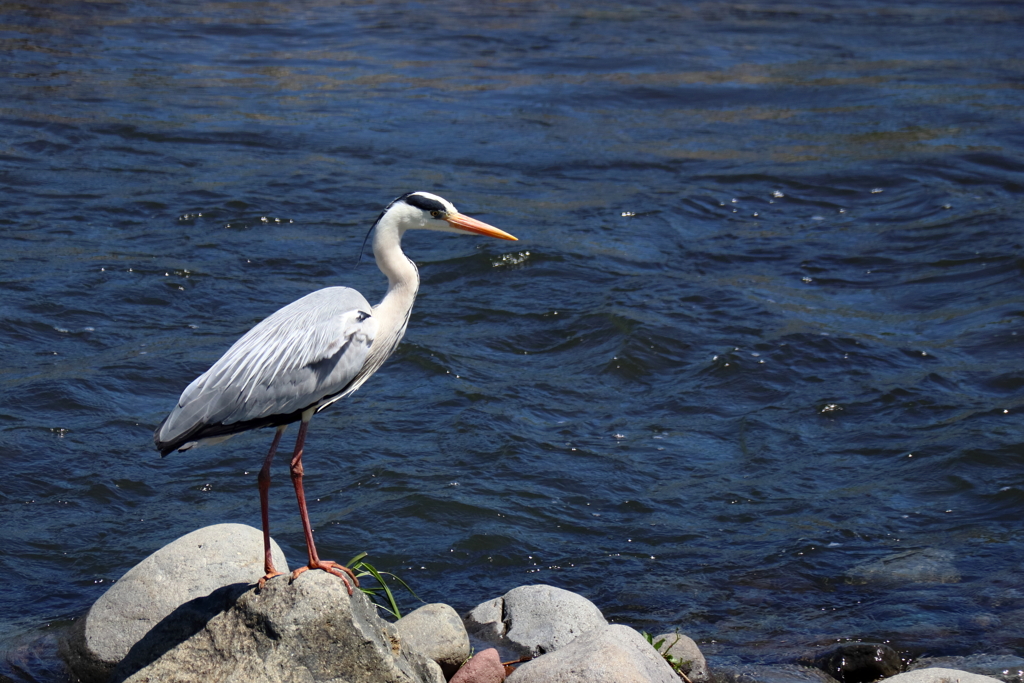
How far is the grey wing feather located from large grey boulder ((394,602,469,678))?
1465mm

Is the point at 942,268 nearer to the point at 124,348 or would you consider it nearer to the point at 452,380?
the point at 452,380

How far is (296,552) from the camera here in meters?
8.17

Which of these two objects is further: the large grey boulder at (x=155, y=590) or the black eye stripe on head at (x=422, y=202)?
the large grey boulder at (x=155, y=590)

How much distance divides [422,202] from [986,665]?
427 centimetres

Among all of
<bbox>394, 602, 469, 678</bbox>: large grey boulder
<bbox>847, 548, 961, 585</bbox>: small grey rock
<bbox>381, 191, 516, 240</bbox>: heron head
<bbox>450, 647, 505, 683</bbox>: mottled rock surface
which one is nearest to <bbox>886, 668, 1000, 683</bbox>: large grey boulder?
<bbox>847, 548, 961, 585</bbox>: small grey rock

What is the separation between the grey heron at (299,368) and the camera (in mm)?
5824

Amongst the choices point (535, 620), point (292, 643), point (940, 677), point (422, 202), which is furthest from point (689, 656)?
point (422, 202)

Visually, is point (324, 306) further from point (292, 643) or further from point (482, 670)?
point (482, 670)

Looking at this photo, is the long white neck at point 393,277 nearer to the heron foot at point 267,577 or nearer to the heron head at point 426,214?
the heron head at point 426,214

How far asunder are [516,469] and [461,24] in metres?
16.4

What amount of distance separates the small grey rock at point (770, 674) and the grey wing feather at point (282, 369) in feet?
9.41

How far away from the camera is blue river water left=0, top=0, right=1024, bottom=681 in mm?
Answer: 8320

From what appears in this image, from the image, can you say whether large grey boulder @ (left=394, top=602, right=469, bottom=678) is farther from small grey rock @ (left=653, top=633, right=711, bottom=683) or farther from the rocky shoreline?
small grey rock @ (left=653, top=633, right=711, bottom=683)

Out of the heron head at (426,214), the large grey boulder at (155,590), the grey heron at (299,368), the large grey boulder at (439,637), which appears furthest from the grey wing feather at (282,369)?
the large grey boulder at (439,637)
